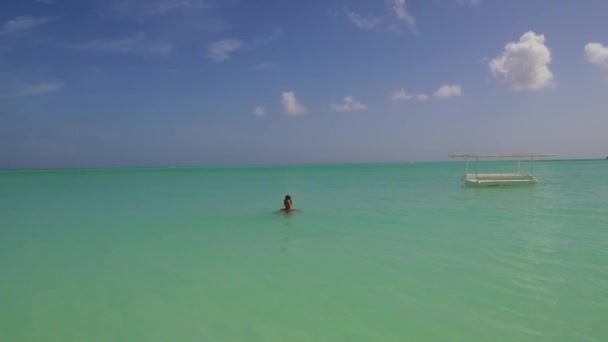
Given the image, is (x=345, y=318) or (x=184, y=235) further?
(x=184, y=235)

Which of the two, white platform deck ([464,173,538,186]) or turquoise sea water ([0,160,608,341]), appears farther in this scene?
white platform deck ([464,173,538,186])

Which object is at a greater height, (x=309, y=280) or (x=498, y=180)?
(x=498, y=180)

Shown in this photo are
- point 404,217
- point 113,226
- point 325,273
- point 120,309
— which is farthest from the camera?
point 404,217

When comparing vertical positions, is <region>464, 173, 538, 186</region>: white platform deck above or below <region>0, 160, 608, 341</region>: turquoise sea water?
above

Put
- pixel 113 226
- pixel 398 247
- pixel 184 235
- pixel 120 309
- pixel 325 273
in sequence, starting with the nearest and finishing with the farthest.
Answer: pixel 120 309 → pixel 325 273 → pixel 398 247 → pixel 184 235 → pixel 113 226

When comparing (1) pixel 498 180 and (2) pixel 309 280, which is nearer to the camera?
(2) pixel 309 280

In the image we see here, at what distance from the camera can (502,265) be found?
6566 millimetres

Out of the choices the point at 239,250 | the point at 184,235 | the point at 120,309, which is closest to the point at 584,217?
the point at 239,250

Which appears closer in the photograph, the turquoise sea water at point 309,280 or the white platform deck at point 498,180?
the turquoise sea water at point 309,280

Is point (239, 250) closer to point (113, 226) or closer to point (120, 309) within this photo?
point (120, 309)

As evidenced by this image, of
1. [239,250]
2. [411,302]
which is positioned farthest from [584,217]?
[239,250]

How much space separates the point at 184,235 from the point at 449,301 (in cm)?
712

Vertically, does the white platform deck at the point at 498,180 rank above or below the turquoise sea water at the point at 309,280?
above

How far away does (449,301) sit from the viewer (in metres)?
4.98
